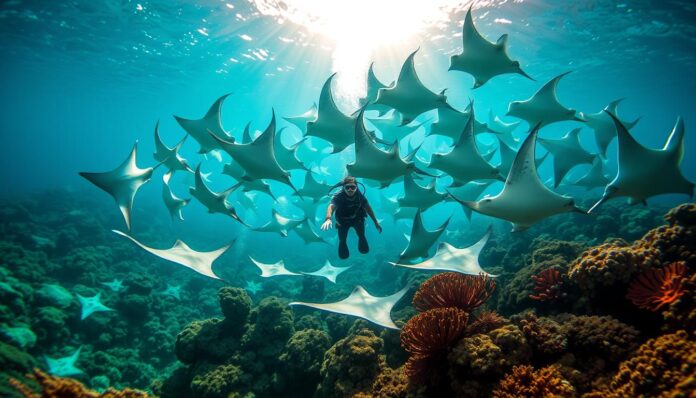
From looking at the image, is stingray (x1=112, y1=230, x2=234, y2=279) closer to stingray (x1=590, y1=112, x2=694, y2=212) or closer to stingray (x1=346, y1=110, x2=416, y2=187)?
stingray (x1=346, y1=110, x2=416, y2=187)

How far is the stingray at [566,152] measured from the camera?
368 inches

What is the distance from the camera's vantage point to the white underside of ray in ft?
13.0

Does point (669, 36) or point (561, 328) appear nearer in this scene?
point (561, 328)

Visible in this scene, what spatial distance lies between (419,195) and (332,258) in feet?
47.9

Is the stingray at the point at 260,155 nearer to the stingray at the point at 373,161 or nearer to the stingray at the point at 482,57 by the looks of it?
the stingray at the point at 373,161

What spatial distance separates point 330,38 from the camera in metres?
21.6

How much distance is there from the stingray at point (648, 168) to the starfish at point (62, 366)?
11.8 meters

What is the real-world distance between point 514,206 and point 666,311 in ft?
6.89

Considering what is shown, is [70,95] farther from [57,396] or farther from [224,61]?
[57,396]

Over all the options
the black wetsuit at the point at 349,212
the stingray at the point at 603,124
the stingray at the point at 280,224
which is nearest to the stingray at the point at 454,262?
the black wetsuit at the point at 349,212

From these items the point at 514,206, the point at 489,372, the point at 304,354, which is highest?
the point at 514,206

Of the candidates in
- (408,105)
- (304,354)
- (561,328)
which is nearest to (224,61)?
(408,105)

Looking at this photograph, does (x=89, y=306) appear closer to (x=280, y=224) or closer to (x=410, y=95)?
(x=280, y=224)

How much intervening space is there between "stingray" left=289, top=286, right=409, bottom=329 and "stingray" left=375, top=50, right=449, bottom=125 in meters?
4.46
